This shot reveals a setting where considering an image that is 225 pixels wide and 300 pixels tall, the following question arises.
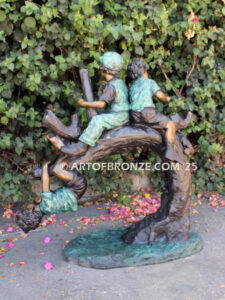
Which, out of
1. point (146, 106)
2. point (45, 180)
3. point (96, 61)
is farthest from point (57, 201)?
point (96, 61)

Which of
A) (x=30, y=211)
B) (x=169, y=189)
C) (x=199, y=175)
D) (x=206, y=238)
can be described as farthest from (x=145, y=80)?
(x=199, y=175)

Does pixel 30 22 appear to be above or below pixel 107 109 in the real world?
above

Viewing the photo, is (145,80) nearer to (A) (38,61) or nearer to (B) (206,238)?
(A) (38,61)

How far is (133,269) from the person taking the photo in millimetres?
3201

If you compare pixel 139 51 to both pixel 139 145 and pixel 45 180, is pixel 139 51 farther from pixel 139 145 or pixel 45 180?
pixel 45 180

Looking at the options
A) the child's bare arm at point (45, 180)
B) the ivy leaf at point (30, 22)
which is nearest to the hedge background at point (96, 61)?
the ivy leaf at point (30, 22)

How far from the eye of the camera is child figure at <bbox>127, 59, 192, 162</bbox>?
319 cm

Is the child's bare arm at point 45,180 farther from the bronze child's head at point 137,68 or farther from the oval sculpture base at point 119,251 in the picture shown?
the bronze child's head at point 137,68

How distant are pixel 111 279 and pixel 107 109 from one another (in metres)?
1.48

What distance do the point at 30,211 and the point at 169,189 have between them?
1.34 meters

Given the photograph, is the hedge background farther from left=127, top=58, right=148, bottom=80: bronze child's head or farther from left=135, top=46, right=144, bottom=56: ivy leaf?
left=127, top=58, right=148, bottom=80: bronze child's head

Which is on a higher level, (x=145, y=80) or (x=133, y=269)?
(x=145, y=80)

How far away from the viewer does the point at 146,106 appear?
319 cm

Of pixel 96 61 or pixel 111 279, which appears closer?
pixel 111 279
